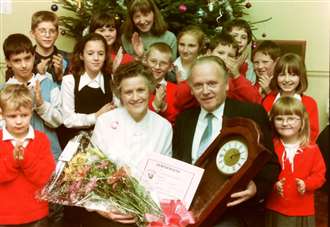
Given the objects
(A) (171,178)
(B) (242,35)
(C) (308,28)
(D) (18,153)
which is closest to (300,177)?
(A) (171,178)

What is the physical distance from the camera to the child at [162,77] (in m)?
2.89

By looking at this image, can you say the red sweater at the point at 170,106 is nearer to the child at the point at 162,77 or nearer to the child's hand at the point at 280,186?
the child at the point at 162,77

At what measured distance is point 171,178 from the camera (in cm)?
210

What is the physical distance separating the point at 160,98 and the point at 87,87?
0.49 m

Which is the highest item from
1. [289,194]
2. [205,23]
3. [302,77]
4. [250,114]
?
[205,23]

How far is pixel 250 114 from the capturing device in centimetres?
236

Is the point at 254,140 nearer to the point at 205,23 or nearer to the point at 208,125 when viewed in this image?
the point at 208,125

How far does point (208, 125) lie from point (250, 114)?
8.9 inches

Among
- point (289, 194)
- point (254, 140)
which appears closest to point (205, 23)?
point (289, 194)

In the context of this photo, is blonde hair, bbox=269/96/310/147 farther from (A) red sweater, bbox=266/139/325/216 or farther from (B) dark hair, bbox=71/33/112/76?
(B) dark hair, bbox=71/33/112/76

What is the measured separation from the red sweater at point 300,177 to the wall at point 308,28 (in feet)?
8.75

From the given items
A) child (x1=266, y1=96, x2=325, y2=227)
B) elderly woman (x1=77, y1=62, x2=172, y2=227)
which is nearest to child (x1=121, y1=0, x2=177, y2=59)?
elderly woman (x1=77, y1=62, x2=172, y2=227)

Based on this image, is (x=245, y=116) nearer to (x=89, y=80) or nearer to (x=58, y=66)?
(x=89, y=80)

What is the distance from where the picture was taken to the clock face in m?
2.02
